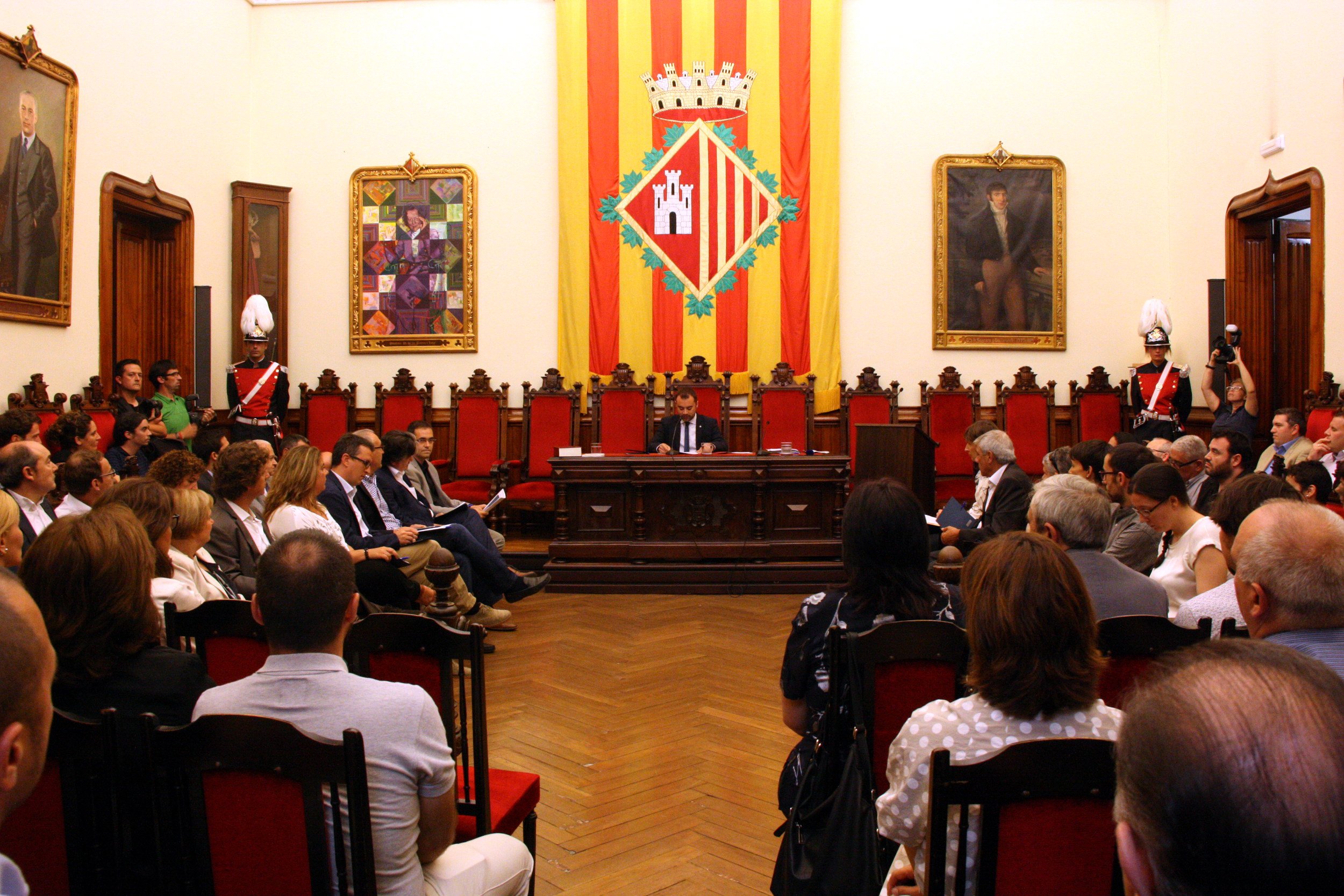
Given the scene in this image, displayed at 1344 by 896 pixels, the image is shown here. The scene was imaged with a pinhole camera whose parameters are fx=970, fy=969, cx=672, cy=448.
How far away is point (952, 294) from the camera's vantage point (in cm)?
882

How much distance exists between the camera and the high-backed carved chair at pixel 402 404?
8805 millimetres

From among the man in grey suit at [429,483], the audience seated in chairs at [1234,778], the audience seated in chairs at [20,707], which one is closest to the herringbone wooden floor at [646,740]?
the man in grey suit at [429,483]

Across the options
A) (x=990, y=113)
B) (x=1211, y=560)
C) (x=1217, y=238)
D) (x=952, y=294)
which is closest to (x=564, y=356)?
(x=952, y=294)

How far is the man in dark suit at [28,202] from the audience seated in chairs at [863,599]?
6030mm

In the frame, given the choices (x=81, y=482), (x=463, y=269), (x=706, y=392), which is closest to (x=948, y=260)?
(x=706, y=392)

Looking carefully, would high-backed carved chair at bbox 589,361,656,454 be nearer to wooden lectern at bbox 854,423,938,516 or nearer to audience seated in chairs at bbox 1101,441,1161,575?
wooden lectern at bbox 854,423,938,516

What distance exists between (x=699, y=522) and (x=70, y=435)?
3.71 m

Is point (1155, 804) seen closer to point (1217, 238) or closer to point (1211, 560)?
point (1211, 560)

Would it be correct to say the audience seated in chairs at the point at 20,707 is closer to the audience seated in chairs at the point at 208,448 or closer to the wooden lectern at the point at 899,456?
the audience seated in chairs at the point at 208,448

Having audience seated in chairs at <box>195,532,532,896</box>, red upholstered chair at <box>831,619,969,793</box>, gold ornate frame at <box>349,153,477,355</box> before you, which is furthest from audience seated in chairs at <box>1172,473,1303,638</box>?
gold ornate frame at <box>349,153,477,355</box>

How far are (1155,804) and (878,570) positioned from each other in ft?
5.41

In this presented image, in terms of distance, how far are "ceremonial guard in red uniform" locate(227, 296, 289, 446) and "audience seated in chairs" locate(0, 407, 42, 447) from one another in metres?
3.07

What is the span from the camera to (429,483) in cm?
631

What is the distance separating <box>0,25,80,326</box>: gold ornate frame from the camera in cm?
616
